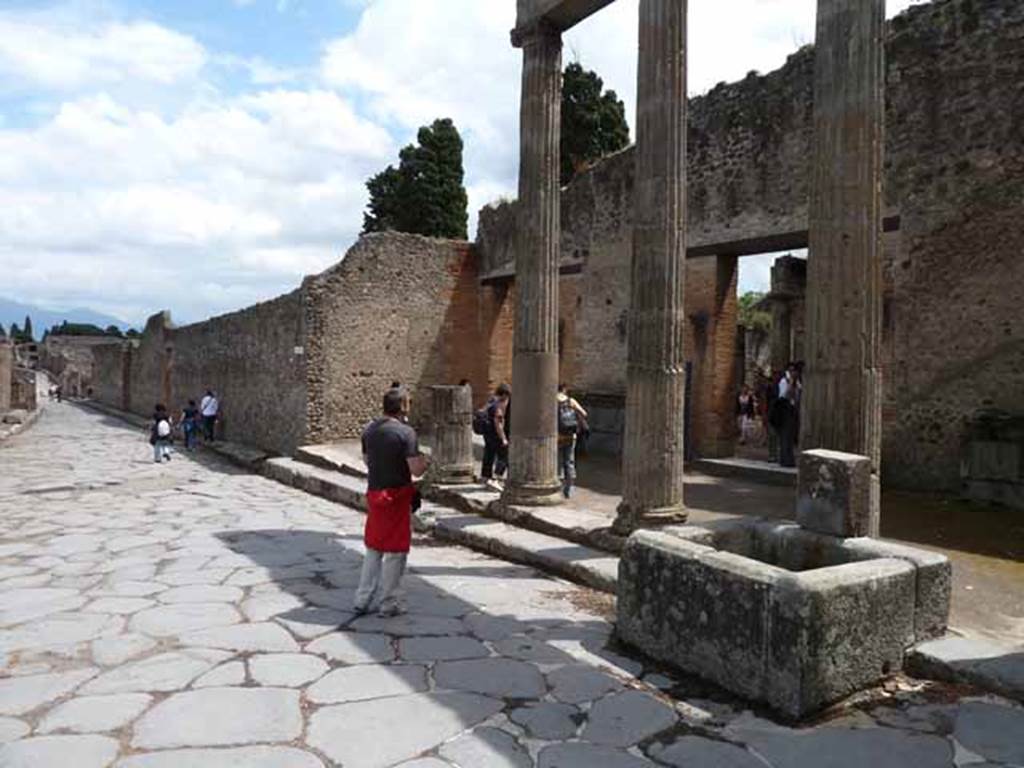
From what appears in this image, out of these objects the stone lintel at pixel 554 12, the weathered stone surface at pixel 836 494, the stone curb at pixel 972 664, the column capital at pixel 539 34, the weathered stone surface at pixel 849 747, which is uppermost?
the stone lintel at pixel 554 12

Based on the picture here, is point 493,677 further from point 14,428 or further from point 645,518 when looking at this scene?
point 14,428

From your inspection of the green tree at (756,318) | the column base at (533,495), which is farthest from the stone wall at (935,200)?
the green tree at (756,318)

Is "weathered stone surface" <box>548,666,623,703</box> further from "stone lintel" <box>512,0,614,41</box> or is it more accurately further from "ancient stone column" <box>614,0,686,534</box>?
"stone lintel" <box>512,0,614,41</box>

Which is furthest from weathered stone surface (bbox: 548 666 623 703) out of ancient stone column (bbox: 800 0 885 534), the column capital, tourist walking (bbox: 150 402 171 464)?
tourist walking (bbox: 150 402 171 464)

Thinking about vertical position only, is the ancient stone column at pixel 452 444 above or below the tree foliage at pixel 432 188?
below

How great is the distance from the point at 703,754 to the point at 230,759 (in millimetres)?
1750

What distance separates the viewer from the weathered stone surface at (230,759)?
2.88 metres

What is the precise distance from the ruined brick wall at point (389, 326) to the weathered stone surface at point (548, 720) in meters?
11.7

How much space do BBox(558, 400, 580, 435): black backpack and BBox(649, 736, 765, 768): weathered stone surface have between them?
6.39m

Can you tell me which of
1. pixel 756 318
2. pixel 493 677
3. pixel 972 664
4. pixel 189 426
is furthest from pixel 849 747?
pixel 756 318

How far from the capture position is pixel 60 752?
9.73 ft

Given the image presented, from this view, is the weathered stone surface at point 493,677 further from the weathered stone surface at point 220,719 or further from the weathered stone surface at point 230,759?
the weathered stone surface at point 230,759

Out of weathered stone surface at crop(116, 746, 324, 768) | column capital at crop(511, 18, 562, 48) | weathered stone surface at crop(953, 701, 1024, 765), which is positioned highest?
column capital at crop(511, 18, 562, 48)

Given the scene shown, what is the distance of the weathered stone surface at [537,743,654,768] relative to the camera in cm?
297
